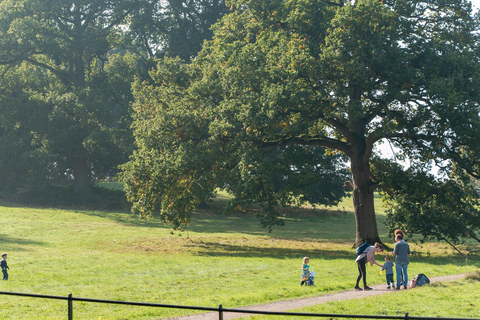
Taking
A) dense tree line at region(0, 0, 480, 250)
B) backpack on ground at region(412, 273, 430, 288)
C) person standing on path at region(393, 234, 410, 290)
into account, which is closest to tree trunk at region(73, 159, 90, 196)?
dense tree line at region(0, 0, 480, 250)

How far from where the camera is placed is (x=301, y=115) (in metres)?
24.1

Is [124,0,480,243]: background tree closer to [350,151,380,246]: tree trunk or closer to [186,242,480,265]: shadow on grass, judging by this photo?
[350,151,380,246]: tree trunk

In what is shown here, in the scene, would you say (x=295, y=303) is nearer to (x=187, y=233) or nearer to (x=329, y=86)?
(x=329, y=86)

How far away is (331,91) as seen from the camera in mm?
24297

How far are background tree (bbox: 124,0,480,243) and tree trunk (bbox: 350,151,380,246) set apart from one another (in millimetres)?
50

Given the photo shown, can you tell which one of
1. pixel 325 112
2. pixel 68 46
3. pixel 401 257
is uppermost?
pixel 68 46

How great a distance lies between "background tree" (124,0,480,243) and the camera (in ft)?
76.7

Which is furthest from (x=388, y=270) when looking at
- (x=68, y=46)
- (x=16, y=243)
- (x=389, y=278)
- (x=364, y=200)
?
(x=68, y=46)

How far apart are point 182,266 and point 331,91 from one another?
10.0 meters

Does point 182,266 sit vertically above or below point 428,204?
below

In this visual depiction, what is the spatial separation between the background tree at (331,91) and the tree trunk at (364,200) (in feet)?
0.16

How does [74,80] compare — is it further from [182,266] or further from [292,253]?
[182,266]

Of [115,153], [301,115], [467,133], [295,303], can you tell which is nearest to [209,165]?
[301,115]

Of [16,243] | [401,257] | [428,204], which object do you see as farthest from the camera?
[16,243]
